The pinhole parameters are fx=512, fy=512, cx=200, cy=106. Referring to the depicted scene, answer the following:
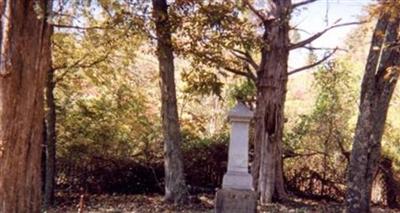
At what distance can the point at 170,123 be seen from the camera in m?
9.52

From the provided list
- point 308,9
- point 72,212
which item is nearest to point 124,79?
point 72,212

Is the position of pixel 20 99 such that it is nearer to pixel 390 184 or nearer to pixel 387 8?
pixel 387 8

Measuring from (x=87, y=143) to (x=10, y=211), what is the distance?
5625 millimetres

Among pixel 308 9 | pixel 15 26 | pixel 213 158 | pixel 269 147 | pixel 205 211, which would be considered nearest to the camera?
pixel 15 26

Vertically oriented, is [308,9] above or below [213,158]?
above

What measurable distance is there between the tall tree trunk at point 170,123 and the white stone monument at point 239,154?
2.06 metres

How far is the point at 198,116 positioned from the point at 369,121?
6.14 meters

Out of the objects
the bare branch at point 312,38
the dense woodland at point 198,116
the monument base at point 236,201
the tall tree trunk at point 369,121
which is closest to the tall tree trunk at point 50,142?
the dense woodland at point 198,116

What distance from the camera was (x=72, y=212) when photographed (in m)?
9.29

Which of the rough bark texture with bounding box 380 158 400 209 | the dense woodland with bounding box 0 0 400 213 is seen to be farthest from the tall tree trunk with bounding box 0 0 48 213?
the rough bark texture with bounding box 380 158 400 209

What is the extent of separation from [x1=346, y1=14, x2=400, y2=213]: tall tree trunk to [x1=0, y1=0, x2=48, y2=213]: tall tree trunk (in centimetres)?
488

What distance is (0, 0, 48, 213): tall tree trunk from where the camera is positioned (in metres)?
5.50

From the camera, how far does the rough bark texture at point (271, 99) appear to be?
1026cm

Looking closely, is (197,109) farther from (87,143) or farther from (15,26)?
(15,26)
